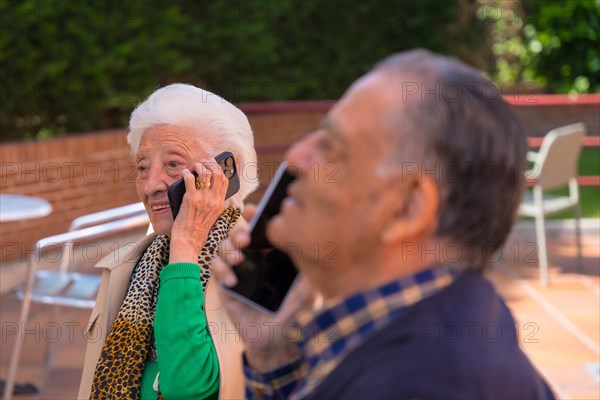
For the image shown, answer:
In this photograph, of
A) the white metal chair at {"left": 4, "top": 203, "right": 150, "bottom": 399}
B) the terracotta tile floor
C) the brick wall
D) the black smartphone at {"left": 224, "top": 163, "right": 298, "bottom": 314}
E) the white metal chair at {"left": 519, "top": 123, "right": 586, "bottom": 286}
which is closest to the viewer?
the black smartphone at {"left": 224, "top": 163, "right": 298, "bottom": 314}

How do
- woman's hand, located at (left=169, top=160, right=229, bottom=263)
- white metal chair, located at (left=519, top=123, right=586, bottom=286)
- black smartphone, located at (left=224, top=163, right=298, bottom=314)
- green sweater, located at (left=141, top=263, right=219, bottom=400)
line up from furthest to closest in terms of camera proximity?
1. white metal chair, located at (left=519, top=123, right=586, bottom=286)
2. woman's hand, located at (left=169, top=160, right=229, bottom=263)
3. green sweater, located at (left=141, top=263, right=219, bottom=400)
4. black smartphone, located at (left=224, top=163, right=298, bottom=314)

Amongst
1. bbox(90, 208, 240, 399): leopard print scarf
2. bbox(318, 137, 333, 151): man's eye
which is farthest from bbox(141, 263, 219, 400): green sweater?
bbox(318, 137, 333, 151): man's eye

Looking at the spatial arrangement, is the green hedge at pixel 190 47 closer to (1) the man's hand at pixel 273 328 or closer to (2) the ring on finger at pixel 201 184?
(2) the ring on finger at pixel 201 184

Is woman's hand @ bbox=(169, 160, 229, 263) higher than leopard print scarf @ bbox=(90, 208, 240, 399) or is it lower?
higher

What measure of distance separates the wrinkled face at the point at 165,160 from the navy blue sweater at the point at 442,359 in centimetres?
145

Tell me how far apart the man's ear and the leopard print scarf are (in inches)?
51.6

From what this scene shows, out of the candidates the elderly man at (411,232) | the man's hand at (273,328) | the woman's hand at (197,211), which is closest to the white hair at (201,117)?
the woman's hand at (197,211)

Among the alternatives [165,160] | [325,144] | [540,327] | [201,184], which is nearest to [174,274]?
[201,184]

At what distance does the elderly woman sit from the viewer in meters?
2.31

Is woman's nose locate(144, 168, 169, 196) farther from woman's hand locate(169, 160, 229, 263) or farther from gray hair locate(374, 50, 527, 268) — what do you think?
gray hair locate(374, 50, 527, 268)

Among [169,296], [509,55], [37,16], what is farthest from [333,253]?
[509,55]

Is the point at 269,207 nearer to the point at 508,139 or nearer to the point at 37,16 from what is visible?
the point at 508,139

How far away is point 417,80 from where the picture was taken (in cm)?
125

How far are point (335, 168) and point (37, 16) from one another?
720 centimetres
